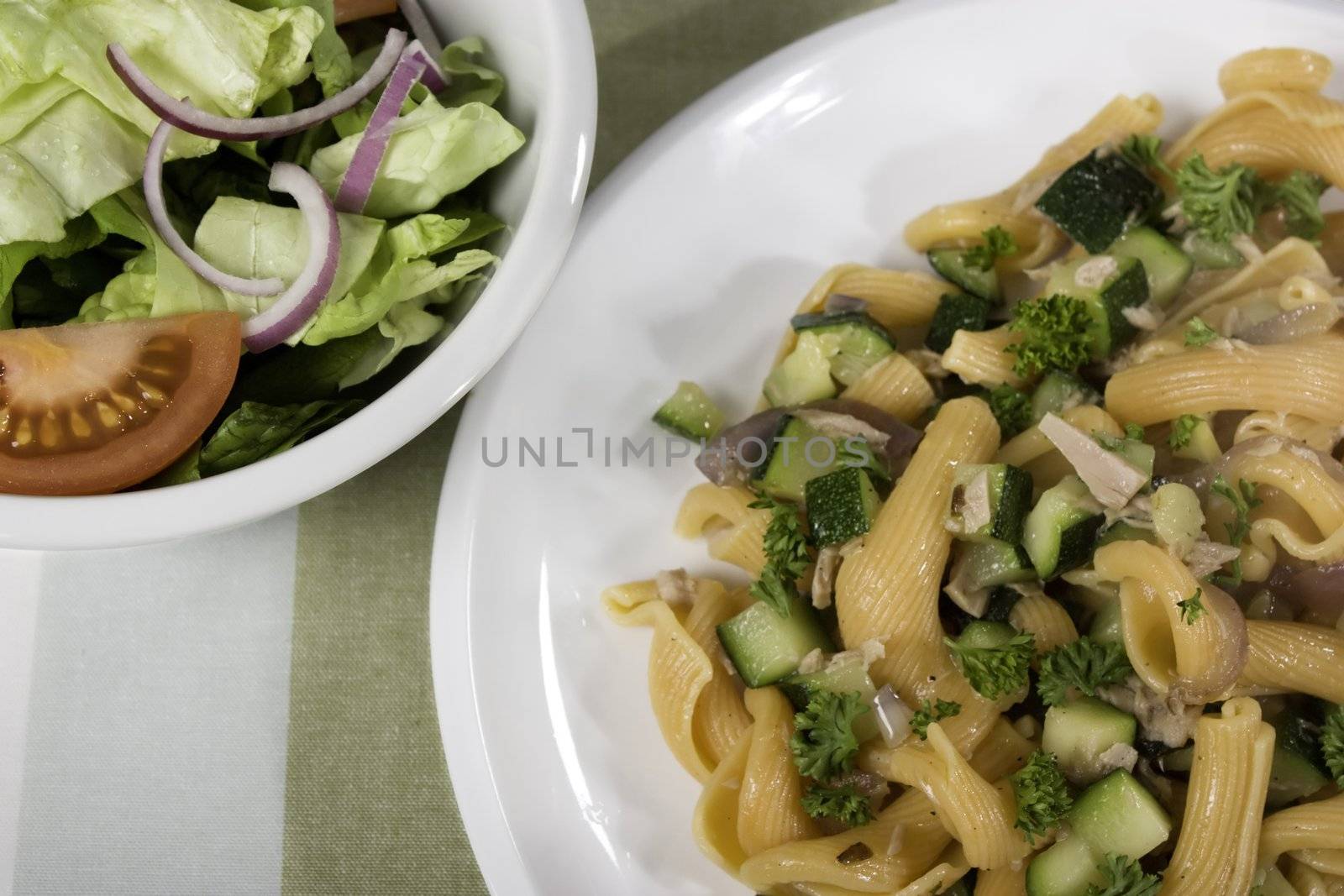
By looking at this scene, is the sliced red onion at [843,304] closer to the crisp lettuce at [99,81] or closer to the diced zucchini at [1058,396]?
the diced zucchini at [1058,396]

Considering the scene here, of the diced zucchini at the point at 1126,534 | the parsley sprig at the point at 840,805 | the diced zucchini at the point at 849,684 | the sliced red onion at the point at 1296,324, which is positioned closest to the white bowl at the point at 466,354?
the diced zucchini at the point at 849,684

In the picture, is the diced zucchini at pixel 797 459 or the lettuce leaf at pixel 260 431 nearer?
the lettuce leaf at pixel 260 431

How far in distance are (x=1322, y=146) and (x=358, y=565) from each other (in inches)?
71.6

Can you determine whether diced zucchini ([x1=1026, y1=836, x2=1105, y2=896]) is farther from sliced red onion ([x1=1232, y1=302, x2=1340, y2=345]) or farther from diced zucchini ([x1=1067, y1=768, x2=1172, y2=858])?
sliced red onion ([x1=1232, y1=302, x2=1340, y2=345])

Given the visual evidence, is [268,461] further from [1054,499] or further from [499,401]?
[1054,499]

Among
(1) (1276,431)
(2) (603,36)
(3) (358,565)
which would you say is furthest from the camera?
(2) (603,36)

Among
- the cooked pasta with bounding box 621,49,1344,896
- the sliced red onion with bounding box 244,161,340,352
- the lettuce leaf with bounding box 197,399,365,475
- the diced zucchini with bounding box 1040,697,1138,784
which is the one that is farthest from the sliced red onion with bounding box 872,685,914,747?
the sliced red onion with bounding box 244,161,340,352

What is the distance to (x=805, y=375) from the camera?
1875 millimetres

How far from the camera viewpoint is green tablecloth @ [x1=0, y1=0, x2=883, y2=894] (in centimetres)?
192

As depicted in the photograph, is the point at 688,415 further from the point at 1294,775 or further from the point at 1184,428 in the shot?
the point at 1294,775

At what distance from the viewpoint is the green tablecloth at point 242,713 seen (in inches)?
75.8

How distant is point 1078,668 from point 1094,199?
79cm

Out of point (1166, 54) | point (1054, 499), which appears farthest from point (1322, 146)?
point (1054, 499)

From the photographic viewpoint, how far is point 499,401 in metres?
1.79
